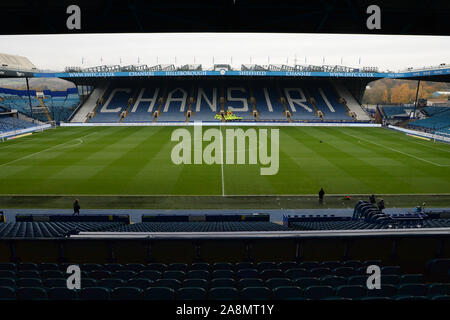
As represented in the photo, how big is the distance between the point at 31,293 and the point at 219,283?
10.2 feet

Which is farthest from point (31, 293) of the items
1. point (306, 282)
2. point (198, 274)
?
point (306, 282)

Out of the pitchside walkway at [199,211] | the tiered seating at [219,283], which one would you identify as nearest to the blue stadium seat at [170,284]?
the tiered seating at [219,283]

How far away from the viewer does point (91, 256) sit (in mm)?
7234

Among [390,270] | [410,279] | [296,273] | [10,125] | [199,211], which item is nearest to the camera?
[410,279]

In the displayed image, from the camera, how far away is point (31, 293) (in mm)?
4512

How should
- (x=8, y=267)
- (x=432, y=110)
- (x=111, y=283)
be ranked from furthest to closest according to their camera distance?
(x=432, y=110) → (x=8, y=267) → (x=111, y=283)

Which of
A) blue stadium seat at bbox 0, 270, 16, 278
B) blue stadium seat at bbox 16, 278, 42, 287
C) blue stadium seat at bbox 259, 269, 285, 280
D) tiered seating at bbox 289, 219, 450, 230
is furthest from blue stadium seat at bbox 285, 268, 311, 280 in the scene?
blue stadium seat at bbox 0, 270, 16, 278

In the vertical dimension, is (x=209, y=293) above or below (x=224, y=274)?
above

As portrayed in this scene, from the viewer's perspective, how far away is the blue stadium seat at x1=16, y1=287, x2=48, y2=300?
4.47 m

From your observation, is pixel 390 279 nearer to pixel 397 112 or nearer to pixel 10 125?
pixel 10 125

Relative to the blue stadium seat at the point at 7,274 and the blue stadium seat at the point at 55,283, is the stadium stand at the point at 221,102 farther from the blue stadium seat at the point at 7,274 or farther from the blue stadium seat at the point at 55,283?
the blue stadium seat at the point at 55,283

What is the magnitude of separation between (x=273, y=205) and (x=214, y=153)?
1345cm

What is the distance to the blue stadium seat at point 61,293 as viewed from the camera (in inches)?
180

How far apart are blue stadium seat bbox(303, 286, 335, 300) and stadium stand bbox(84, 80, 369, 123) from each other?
51423 millimetres
